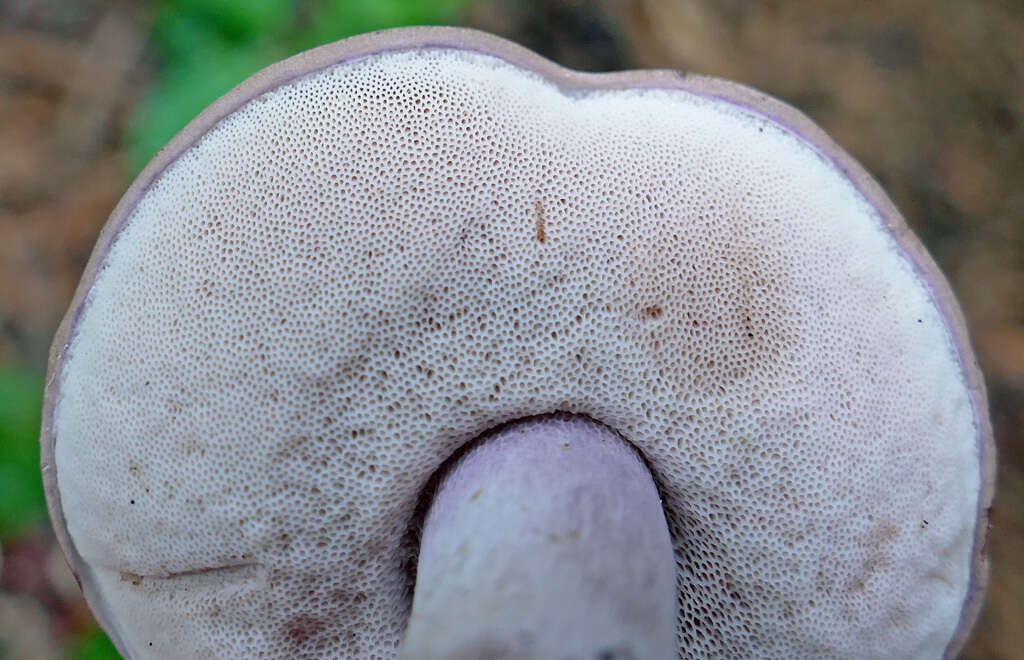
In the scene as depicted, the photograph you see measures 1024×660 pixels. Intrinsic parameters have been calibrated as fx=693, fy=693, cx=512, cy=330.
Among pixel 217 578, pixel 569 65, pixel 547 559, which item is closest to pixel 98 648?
pixel 217 578

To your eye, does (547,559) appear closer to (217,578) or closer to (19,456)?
(217,578)

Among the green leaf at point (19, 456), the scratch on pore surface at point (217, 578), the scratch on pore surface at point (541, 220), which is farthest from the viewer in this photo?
the green leaf at point (19, 456)

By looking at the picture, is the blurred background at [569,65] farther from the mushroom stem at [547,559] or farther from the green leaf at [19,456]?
the mushroom stem at [547,559]

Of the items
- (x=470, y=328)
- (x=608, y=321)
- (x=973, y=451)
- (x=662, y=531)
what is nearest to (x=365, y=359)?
(x=470, y=328)

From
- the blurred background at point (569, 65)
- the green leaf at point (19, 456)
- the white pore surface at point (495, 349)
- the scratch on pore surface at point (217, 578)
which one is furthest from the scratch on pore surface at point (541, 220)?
the green leaf at point (19, 456)

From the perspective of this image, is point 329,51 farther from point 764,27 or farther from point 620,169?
point 764,27

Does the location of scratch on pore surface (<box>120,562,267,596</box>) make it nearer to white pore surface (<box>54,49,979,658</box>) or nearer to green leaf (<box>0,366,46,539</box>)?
white pore surface (<box>54,49,979,658</box>)
